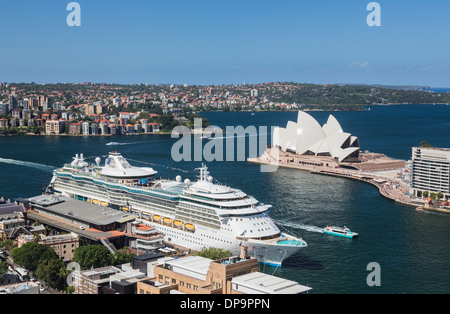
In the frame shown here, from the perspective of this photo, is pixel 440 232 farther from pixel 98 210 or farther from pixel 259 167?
pixel 259 167

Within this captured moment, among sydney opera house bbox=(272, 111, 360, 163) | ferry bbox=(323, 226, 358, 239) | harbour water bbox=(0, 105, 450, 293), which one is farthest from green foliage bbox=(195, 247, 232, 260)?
sydney opera house bbox=(272, 111, 360, 163)

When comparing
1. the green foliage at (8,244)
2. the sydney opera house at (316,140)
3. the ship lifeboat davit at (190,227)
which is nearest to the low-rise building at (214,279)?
the ship lifeboat davit at (190,227)

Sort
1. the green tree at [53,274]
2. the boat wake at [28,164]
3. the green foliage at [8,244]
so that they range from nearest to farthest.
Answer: the green tree at [53,274], the green foliage at [8,244], the boat wake at [28,164]

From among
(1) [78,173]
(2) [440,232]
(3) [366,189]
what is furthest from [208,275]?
(3) [366,189]

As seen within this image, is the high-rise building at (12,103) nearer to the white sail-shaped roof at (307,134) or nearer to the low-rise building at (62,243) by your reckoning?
the white sail-shaped roof at (307,134)

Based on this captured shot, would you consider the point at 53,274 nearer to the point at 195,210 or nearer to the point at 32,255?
the point at 32,255

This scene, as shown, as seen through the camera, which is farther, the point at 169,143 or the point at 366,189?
the point at 169,143
